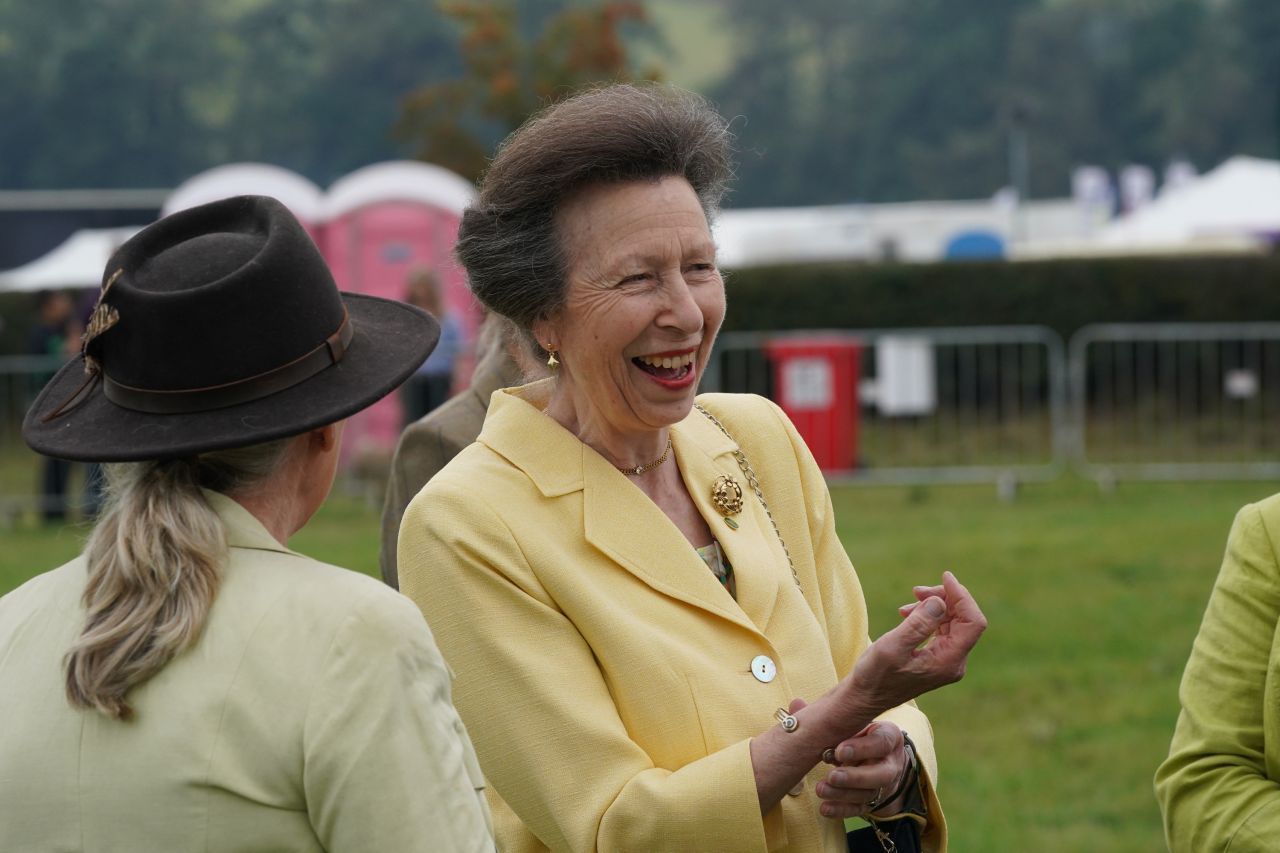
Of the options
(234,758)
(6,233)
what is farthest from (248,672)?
(6,233)

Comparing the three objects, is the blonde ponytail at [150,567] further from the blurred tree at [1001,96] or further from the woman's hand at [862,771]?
the blurred tree at [1001,96]

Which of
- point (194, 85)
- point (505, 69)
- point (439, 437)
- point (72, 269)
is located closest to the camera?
point (439, 437)

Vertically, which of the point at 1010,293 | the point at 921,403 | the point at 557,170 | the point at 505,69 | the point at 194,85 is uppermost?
the point at 194,85

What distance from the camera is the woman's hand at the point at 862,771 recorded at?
9.64ft

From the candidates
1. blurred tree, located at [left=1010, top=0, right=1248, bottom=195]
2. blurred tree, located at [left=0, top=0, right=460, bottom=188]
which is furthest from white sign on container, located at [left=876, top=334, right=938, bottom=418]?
blurred tree, located at [left=0, top=0, right=460, bottom=188]

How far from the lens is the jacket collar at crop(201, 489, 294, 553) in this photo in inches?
92.0

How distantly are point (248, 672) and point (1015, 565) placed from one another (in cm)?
922

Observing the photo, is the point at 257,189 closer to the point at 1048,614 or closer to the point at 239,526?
the point at 1048,614

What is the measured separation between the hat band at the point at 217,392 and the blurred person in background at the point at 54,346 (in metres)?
12.2

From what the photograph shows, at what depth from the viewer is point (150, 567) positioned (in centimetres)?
226

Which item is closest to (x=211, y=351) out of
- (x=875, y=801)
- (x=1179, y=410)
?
(x=875, y=801)

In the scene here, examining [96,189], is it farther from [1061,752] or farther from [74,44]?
[1061,752]

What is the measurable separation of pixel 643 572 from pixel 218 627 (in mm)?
981

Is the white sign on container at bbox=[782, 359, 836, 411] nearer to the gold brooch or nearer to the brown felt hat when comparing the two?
the gold brooch
